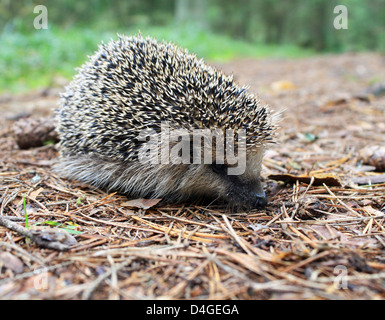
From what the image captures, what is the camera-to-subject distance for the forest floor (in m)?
2.39

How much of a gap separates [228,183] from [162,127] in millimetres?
1070

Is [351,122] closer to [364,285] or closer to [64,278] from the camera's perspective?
[364,285]

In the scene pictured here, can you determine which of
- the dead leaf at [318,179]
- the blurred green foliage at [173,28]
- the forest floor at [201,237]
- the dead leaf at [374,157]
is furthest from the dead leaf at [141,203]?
the blurred green foliage at [173,28]

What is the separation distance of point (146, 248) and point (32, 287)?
0.93m

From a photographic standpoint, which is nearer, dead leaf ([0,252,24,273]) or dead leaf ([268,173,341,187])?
dead leaf ([0,252,24,273])

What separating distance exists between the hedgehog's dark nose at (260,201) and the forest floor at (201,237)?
0.08 meters

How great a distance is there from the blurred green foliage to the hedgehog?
191 cm

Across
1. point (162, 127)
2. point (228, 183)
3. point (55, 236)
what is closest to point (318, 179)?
point (228, 183)

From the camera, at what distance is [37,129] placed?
5738 millimetres

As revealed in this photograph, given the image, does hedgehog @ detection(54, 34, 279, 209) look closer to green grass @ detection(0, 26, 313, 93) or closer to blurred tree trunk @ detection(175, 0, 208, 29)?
green grass @ detection(0, 26, 313, 93)

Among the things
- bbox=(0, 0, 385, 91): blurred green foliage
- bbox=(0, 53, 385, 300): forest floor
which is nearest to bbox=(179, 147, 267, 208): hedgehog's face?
bbox=(0, 53, 385, 300): forest floor

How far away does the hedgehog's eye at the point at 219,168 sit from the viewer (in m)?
4.24

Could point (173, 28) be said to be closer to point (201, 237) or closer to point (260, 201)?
point (260, 201)
